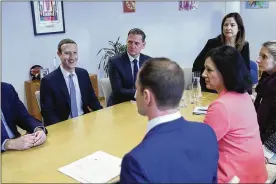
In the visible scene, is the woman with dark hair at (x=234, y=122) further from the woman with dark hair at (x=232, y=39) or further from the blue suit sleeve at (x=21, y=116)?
the woman with dark hair at (x=232, y=39)

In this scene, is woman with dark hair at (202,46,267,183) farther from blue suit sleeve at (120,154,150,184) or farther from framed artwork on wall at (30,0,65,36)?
framed artwork on wall at (30,0,65,36)

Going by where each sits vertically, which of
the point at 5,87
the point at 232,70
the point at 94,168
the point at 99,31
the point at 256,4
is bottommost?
the point at 94,168

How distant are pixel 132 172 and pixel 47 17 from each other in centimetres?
413

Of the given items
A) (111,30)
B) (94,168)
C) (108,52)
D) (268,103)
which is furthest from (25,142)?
(111,30)

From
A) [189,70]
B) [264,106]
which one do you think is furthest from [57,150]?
[189,70]

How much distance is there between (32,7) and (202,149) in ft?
13.2

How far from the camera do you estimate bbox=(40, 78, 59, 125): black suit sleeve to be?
258 cm

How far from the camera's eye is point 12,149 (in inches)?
70.6

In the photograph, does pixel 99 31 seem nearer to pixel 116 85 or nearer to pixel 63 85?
pixel 116 85

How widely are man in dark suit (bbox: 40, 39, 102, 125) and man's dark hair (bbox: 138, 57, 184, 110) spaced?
1.45 metres

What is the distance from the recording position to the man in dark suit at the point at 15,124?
179 cm

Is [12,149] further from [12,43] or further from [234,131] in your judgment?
[12,43]

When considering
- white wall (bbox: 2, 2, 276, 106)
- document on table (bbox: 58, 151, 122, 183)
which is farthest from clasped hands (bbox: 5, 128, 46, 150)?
white wall (bbox: 2, 2, 276, 106)

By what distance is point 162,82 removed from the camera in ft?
4.20
